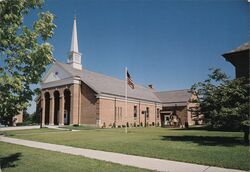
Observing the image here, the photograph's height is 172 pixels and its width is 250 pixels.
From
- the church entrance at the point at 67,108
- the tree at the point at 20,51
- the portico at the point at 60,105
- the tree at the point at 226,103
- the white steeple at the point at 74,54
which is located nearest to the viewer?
the tree at the point at 20,51

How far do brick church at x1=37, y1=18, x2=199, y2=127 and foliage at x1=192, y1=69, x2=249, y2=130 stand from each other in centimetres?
2186

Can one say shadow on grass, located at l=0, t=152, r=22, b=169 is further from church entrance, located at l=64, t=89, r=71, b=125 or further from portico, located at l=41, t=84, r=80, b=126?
church entrance, located at l=64, t=89, r=71, b=125

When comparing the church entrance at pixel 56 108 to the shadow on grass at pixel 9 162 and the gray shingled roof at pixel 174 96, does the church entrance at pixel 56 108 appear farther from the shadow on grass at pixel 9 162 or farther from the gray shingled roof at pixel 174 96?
the shadow on grass at pixel 9 162

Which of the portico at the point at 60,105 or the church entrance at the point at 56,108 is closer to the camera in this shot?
the portico at the point at 60,105

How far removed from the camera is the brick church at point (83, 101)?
119 ft

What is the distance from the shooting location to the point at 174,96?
181ft

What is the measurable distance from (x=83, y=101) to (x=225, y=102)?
2613cm

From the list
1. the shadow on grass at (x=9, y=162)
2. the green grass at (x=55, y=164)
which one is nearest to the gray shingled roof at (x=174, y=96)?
the green grass at (x=55, y=164)

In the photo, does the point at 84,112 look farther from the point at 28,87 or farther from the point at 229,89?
the point at 28,87

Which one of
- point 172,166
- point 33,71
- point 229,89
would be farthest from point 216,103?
point 33,71

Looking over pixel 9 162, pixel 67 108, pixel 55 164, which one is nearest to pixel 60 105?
pixel 67 108

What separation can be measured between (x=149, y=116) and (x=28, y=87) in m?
43.0

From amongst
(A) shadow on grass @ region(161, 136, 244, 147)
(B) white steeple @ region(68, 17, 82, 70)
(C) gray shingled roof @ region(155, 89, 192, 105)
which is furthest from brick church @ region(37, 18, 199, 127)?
(A) shadow on grass @ region(161, 136, 244, 147)

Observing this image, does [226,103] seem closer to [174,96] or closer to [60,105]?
[60,105]
